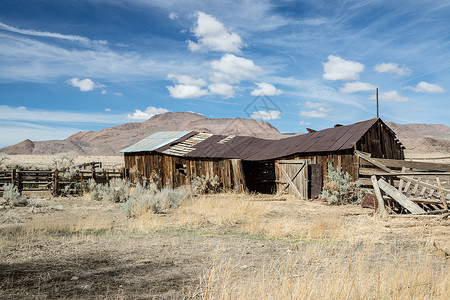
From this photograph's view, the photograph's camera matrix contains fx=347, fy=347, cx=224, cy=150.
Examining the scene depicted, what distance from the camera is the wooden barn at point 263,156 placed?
15727 mm

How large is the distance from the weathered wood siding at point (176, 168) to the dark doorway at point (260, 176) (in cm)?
124

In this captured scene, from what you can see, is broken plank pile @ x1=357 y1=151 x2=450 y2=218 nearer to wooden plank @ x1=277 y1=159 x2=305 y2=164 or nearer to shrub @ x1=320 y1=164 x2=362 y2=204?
shrub @ x1=320 y1=164 x2=362 y2=204

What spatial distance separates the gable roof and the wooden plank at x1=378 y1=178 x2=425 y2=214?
466 cm

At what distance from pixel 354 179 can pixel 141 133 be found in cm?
15213

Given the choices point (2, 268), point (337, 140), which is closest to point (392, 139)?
point (337, 140)

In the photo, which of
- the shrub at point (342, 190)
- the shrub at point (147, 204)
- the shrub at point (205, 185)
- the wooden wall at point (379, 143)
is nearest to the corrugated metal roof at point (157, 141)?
the shrub at point (205, 185)

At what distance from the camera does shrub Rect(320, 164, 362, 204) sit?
46.8ft

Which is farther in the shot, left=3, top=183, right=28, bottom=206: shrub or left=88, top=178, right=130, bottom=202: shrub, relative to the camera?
left=88, top=178, right=130, bottom=202: shrub

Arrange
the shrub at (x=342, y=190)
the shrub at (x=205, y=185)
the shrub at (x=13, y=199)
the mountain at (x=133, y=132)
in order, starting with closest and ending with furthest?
the shrub at (x=13, y=199) → the shrub at (x=342, y=190) → the shrub at (x=205, y=185) → the mountain at (x=133, y=132)

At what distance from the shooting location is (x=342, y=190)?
1447 cm

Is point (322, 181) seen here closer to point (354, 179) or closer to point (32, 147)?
point (354, 179)

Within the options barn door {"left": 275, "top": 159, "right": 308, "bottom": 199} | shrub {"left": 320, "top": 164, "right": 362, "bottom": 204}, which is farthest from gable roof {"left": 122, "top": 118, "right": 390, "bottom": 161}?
shrub {"left": 320, "top": 164, "right": 362, "bottom": 204}

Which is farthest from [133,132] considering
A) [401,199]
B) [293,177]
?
[401,199]

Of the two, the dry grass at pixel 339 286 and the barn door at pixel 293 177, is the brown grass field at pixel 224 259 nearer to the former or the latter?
the dry grass at pixel 339 286
